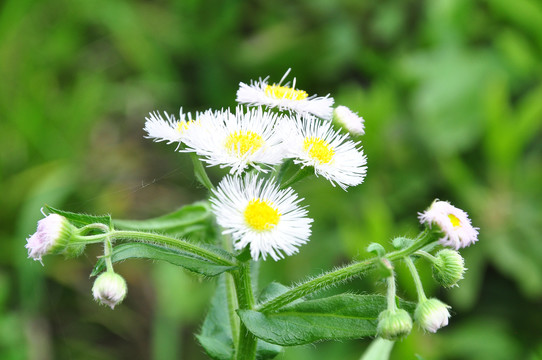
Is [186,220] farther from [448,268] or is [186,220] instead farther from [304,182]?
[304,182]

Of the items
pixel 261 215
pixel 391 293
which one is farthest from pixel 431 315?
pixel 261 215

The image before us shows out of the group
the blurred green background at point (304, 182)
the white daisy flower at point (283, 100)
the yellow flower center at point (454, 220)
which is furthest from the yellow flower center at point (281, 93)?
the blurred green background at point (304, 182)

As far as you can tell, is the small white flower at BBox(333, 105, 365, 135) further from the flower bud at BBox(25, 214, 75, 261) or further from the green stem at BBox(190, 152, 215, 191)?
the flower bud at BBox(25, 214, 75, 261)

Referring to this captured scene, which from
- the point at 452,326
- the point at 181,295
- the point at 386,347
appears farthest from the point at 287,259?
the point at 386,347

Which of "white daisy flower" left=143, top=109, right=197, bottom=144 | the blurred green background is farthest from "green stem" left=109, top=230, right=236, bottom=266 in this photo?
the blurred green background

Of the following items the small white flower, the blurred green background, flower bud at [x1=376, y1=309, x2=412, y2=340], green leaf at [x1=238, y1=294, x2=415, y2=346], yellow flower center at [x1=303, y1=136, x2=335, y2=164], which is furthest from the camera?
the blurred green background

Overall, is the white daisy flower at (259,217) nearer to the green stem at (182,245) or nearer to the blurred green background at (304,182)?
the green stem at (182,245)
